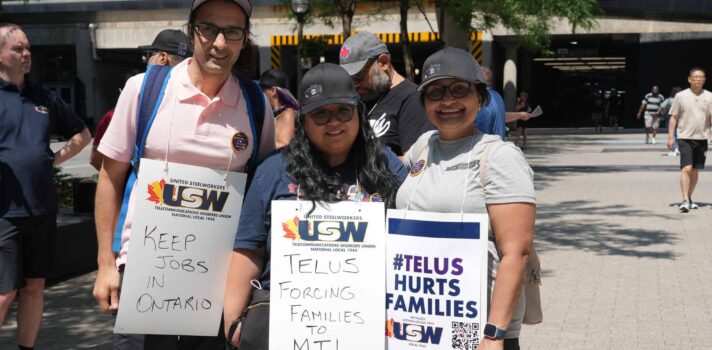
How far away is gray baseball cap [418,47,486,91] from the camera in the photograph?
3.00 meters

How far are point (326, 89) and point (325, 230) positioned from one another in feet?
1.58

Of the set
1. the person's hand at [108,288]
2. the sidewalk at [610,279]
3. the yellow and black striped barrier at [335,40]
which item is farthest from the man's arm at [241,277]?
the yellow and black striped barrier at [335,40]

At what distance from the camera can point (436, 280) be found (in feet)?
9.64

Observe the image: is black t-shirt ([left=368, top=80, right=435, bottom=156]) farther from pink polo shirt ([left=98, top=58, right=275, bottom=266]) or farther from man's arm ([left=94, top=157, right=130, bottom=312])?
man's arm ([left=94, top=157, right=130, bottom=312])

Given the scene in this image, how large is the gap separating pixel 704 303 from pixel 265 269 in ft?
17.1

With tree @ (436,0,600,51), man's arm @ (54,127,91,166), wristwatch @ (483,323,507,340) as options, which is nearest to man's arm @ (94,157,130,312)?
wristwatch @ (483,323,507,340)

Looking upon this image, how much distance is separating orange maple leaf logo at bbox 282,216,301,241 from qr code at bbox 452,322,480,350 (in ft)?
1.99

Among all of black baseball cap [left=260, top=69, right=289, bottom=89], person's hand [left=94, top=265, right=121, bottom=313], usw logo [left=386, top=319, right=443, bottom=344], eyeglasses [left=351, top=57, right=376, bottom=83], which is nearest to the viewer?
usw logo [left=386, top=319, right=443, bottom=344]

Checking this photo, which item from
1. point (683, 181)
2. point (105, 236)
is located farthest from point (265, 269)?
point (683, 181)

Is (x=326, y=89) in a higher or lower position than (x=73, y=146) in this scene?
higher

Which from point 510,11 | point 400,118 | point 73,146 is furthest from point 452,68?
point 510,11

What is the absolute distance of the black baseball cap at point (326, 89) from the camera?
9.96 ft

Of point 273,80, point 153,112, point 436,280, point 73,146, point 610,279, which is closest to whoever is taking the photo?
point 436,280

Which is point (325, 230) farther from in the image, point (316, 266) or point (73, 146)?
point (73, 146)
